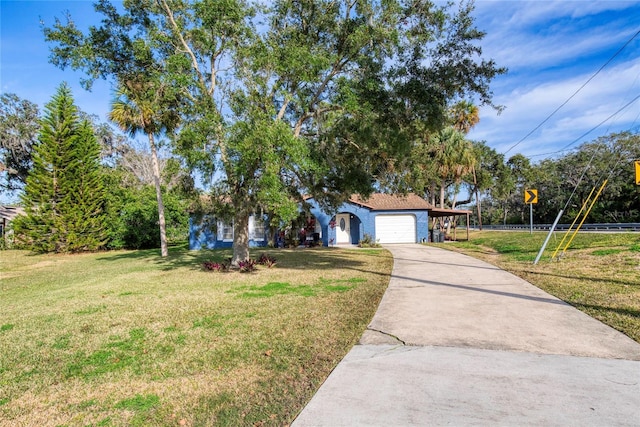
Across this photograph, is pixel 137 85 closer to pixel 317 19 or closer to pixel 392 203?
pixel 317 19

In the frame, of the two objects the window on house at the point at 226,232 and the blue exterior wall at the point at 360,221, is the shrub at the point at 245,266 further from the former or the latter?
the window on house at the point at 226,232

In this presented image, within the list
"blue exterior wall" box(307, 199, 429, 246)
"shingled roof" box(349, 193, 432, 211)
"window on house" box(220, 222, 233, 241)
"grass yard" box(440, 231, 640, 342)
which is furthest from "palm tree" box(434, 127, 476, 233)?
"window on house" box(220, 222, 233, 241)

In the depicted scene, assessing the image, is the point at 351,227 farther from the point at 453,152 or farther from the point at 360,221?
the point at 453,152

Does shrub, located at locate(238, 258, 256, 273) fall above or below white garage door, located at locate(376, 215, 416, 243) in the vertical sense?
below

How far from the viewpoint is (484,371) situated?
365 centimetres

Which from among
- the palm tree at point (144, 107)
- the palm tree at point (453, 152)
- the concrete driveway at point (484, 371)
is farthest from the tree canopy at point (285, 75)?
the palm tree at point (453, 152)

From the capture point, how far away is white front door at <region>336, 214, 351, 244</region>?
1004 inches

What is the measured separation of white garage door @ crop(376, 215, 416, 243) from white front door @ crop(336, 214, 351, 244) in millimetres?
2031

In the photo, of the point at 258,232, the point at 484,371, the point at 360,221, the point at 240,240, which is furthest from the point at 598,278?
the point at 258,232

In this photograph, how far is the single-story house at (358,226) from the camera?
78.2 feet

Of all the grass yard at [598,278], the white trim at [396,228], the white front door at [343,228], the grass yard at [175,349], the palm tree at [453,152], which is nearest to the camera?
the grass yard at [175,349]

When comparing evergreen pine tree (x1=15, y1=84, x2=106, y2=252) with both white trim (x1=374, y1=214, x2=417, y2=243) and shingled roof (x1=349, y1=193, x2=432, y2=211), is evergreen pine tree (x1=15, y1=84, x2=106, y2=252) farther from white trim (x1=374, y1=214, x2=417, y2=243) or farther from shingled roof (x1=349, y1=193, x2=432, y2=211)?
white trim (x1=374, y1=214, x2=417, y2=243)

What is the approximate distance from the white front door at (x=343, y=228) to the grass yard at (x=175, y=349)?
53.0 feet

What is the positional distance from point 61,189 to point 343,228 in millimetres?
17768
